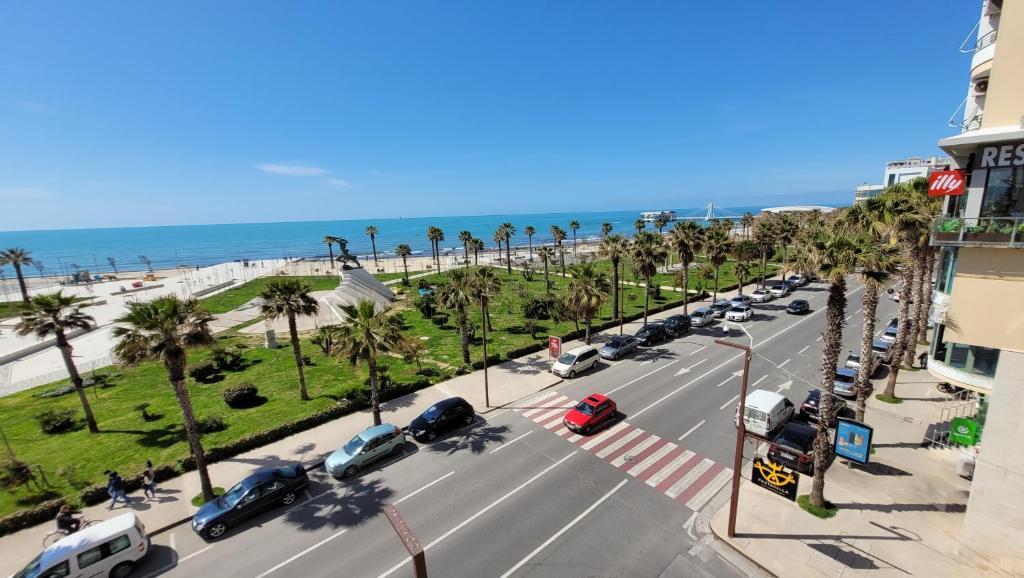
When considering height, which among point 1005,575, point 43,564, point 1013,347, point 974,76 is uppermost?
point 974,76

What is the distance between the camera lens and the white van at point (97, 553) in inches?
487

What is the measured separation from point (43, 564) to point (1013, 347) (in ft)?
101

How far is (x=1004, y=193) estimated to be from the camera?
11.9m

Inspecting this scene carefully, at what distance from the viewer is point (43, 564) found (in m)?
12.3

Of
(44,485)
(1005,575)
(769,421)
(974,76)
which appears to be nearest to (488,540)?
(769,421)

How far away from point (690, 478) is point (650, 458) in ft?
6.31

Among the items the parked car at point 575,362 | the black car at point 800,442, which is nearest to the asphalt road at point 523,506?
the black car at point 800,442

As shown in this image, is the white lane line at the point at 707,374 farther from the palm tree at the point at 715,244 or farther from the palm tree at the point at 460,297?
A: the palm tree at the point at 460,297

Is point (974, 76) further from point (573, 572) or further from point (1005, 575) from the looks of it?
point (573, 572)

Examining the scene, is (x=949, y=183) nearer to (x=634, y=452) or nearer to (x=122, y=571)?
(x=634, y=452)

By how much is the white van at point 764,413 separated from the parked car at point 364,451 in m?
17.6

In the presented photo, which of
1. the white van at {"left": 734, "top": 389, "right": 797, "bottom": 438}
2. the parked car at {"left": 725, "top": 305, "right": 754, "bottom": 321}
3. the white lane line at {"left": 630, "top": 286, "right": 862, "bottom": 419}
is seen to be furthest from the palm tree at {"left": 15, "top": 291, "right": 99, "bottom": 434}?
the parked car at {"left": 725, "top": 305, "right": 754, "bottom": 321}

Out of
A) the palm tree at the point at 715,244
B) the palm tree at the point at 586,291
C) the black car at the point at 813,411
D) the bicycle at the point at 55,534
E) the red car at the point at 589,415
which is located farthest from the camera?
the palm tree at the point at 715,244

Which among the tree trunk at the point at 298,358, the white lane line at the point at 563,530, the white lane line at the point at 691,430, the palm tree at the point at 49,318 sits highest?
the palm tree at the point at 49,318
